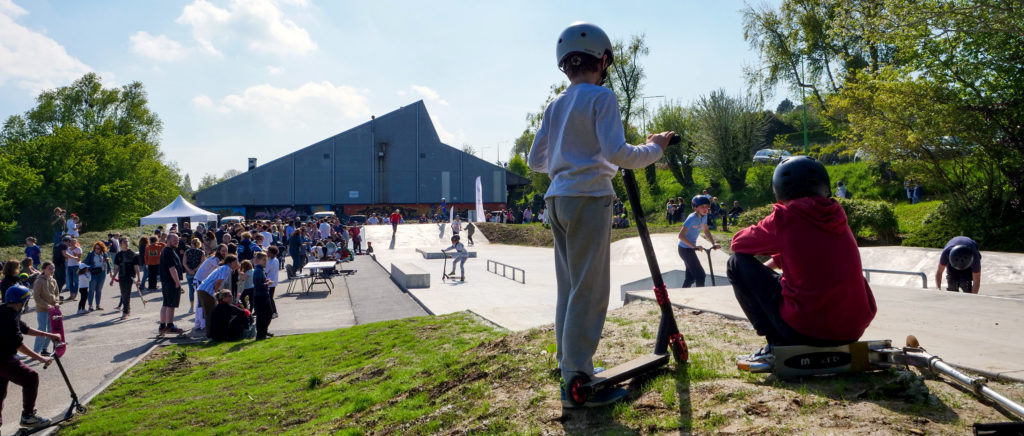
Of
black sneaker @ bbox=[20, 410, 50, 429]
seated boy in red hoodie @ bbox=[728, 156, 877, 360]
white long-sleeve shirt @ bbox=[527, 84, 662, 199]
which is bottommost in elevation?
black sneaker @ bbox=[20, 410, 50, 429]

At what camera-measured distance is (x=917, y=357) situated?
3070 mm

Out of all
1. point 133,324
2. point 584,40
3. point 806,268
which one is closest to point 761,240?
point 806,268

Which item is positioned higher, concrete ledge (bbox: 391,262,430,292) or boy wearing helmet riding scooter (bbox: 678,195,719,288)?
boy wearing helmet riding scooter (bbox: 678,195,719,288)

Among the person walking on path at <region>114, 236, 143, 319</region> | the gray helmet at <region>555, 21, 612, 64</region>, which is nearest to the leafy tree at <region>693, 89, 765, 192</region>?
the person walking on path at <region>114, 236, 143, 319</region>

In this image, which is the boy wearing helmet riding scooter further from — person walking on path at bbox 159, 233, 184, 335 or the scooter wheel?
person walking on path at bbox 159, 233, 184, 335

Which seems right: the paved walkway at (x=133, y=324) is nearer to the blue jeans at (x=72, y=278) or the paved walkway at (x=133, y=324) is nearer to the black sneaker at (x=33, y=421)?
the black sneaker at (x=33, y=421)

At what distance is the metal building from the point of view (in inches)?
2376

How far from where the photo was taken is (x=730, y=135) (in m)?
40.2

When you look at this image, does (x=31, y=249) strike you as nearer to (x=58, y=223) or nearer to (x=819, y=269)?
(x=58, y=223)

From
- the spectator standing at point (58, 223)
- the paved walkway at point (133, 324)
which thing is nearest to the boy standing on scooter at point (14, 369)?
the paved walkway at point (133, 324)

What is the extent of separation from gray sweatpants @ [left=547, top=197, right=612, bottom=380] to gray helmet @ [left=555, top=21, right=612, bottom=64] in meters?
0.84

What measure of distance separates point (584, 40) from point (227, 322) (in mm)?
10323

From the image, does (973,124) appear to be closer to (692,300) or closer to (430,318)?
(692,300)

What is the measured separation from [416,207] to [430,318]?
2219 inches
